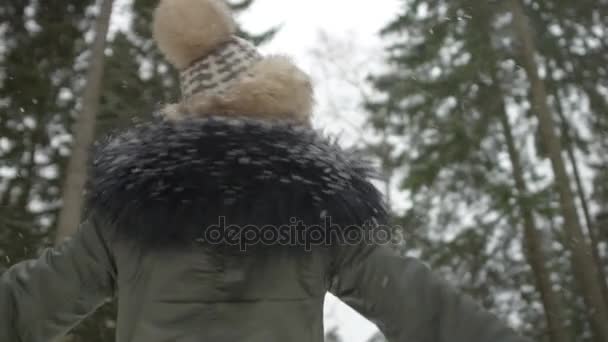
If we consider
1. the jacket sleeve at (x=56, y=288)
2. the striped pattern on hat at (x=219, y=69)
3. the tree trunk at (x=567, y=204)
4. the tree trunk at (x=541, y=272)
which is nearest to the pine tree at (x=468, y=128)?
the tree trunk at (x=541, y=272)

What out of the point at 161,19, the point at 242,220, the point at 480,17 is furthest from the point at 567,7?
the point at 242,220

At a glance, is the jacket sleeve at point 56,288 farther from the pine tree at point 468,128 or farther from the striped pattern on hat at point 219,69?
the pine tree at point 468,128

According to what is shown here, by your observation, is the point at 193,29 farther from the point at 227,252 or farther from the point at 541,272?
the point at 541,272

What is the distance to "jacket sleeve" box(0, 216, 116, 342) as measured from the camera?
1521 mm

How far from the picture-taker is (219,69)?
1843mm

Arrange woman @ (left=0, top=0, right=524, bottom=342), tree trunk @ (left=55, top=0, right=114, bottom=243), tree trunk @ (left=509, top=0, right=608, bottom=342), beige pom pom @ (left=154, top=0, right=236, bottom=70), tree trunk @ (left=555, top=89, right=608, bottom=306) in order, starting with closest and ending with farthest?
1. woman @ (left=0, top=0, right=524, bottom=342)
2. beige pom pom @ (left=154, top=0, right=236, bottom=70)
3. tree trunk @ (left=55, top=0, right=114, bottom=243)
4. tree trunk @ (left=509, top=0, right=608, bottom=342)
5. tree trunk @ (left=555, top=89, right=608, bottom=306)

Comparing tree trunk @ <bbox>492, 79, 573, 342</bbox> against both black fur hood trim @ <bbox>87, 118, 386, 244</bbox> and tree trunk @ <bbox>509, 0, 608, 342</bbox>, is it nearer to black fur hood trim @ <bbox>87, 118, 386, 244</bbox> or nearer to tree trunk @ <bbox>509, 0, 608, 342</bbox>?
tree trunk @ <bbox>509, 0, 608, 342</bbox>

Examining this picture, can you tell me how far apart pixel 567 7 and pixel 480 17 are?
1483mm

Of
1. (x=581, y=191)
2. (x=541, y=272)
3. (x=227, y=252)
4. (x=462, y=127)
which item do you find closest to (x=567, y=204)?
(x=541, y=272)

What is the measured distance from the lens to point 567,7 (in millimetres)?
7910

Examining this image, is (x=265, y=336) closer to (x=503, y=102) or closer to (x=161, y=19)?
(x=161, y=19)

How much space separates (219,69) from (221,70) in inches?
0.4

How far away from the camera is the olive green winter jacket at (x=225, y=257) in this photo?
143 centimetres

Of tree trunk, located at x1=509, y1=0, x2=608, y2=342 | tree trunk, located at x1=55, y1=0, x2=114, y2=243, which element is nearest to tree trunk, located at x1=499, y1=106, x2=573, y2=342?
tree trunk, located at x1=509, y1=0, x2=608, y2=342
